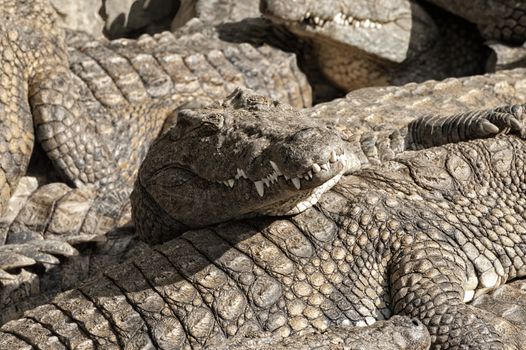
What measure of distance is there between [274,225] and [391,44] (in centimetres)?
A: 315

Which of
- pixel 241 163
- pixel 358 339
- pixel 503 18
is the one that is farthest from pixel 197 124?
pixel 503 18

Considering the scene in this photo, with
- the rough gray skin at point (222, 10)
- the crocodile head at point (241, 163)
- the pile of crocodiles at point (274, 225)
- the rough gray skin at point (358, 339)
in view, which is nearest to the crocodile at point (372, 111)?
the pile of crocodiles at point (274, 225)

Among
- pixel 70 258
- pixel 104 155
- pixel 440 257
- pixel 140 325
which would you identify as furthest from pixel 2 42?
pixel 440 257

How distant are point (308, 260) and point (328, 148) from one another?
0.61m

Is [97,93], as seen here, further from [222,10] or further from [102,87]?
[222,10]

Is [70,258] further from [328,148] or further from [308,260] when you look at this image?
[328,148]

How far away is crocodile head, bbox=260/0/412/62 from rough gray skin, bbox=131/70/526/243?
140 centimetres

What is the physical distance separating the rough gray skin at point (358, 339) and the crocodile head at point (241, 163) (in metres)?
0.48

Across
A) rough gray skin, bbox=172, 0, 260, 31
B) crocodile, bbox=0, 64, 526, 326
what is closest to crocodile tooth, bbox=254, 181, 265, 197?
crocodile, bbox=0, 64, 526, 326

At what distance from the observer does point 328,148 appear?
10.3ft

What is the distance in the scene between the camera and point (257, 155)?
332 centimetres

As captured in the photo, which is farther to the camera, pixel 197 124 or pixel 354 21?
pixel 354 21

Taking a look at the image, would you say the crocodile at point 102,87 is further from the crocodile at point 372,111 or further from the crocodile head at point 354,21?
the crocodile head at point 354,21

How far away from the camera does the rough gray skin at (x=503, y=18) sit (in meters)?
6.40
